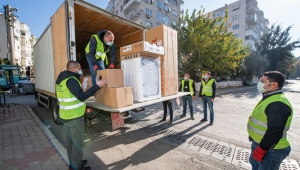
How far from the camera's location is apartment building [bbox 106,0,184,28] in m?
26.4

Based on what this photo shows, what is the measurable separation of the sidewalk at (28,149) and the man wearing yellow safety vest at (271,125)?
292 cm

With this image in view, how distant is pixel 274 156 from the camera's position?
1.62 meters

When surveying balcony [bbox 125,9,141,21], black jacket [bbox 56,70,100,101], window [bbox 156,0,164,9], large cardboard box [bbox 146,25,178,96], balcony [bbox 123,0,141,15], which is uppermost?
window [bbox 156,0,164,9]

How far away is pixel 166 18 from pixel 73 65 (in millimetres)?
31543

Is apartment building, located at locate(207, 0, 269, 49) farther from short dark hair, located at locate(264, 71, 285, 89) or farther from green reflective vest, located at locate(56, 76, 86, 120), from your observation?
green reflective vest, located at locate(56, 76, 86, 120)

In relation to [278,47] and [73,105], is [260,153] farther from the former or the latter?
[278,47]

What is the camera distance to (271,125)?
4.97ft

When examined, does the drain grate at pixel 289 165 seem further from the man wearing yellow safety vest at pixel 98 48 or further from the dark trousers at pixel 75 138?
the man wearing yellow safety vest at pixel 98 48

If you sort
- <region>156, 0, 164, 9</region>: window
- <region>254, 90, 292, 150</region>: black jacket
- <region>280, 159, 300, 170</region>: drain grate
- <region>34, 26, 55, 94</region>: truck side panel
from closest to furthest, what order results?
<region>254, 90, 292, 150</region>: black jacket < <region>280, 159, 300, 170</region>: drain grate < <region>34, 26, 55, 94</region>: truck side panel < <region>156, 0, 164, 9</region>: window

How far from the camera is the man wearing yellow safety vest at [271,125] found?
1506 millimetres

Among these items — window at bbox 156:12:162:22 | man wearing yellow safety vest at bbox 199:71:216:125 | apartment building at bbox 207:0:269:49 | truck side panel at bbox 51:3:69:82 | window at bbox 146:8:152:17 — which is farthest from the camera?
apartment building at bbox 207:0:269:49

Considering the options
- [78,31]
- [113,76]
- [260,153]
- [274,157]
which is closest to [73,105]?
[113,76]

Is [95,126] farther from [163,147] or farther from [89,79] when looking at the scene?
[163,147]

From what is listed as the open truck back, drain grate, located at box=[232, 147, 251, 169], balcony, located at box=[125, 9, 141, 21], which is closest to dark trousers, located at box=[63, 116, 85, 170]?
the open truck back
